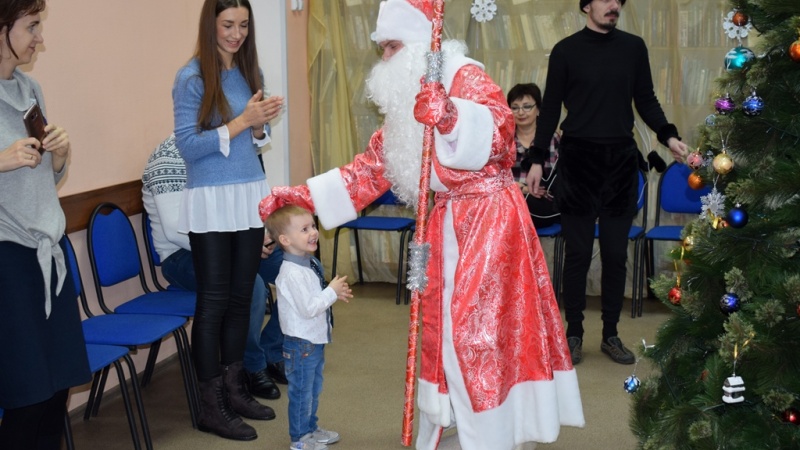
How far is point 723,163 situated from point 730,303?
1.09 feet

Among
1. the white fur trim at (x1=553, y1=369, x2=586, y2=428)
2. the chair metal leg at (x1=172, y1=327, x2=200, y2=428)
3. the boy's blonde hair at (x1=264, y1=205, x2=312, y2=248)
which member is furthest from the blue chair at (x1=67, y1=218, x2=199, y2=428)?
the white fur trim at (x1=553, y1=369, x2=586, y2=428)

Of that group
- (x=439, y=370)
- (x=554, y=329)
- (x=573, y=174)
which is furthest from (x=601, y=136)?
(x=439, y=370)

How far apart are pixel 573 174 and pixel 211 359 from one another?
1.86 meters

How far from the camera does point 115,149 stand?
408 cm

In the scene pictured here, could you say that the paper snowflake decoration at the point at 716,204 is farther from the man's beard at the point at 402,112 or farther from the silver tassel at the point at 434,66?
the man's beard at the point at 402,112

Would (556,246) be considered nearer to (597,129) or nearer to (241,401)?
(597,129)

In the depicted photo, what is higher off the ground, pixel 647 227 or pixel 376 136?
pixel 376 136

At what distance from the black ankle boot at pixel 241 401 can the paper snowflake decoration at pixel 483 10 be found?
2.91m

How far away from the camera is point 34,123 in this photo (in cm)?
255

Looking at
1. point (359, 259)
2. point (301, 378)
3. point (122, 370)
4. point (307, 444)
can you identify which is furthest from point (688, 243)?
point (359, 259)

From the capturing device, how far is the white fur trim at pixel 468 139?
8.70 feet

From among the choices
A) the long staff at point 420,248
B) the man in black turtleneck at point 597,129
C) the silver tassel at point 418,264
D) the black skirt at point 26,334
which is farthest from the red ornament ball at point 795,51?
Result: the man in black turtleneck at point 597,129

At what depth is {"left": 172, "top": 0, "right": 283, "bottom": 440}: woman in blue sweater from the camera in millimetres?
3373

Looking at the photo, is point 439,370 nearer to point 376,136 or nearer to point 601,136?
point 376,136
